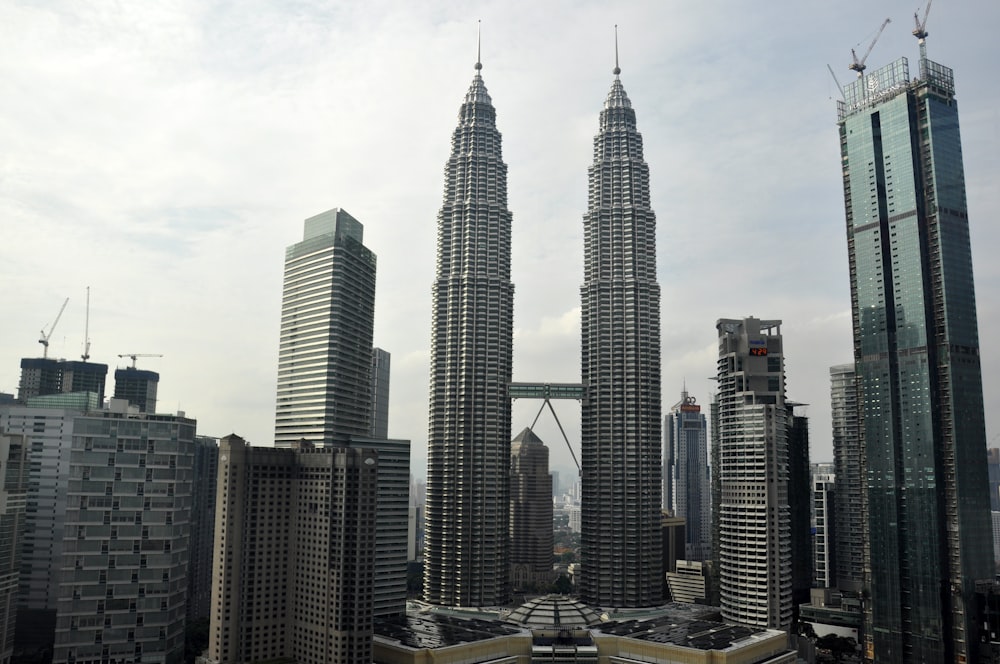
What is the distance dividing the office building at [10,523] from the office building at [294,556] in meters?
48.3

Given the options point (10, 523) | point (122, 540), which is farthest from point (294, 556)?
point (10, 523)

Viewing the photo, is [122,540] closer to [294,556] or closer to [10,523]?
[294,556]

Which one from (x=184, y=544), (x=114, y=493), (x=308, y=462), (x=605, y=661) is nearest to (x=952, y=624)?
(x=605, y=661)

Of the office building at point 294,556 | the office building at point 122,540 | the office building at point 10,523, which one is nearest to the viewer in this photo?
the office building at point 122,540

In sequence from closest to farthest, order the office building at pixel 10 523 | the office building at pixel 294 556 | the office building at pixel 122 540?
Result: 1. the office building at pixel 122 540
2. the office building at pixel 294 556
3. the office building at pixel 10 523

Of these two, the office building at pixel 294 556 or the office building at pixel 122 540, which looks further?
the office building at pixel 294 556

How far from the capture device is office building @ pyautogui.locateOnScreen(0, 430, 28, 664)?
182 metres

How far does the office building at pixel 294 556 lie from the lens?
174875 mm

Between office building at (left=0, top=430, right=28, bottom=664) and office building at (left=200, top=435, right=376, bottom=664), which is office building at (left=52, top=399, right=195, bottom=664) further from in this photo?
office building at (left=0, top=430, right=28, bottom=664)

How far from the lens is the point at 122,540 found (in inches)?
6250

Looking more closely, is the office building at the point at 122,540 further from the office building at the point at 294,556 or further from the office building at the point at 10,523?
the office building at the point at 10,523

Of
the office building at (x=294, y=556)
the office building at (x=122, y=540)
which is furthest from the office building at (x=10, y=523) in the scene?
the office building at (x=294, y=556)

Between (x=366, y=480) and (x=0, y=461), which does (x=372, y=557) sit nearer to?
(x=366, y=480)

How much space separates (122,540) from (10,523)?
164 ft
